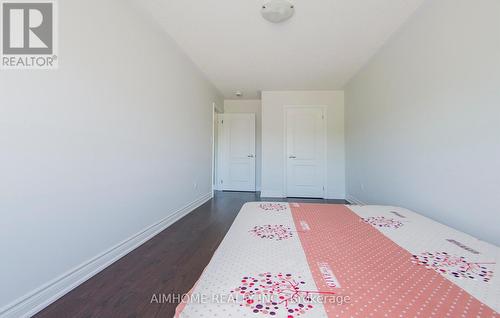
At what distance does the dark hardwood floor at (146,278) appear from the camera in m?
1.20

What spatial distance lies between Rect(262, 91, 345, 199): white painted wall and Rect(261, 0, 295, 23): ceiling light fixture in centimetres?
233

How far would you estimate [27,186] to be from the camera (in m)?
1.15

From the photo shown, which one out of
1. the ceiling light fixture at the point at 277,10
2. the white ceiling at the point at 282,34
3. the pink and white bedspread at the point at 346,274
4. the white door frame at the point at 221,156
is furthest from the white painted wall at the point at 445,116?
the white door frame at the point at 221,156

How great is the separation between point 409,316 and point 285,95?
4.28m

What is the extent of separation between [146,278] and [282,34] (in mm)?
2722

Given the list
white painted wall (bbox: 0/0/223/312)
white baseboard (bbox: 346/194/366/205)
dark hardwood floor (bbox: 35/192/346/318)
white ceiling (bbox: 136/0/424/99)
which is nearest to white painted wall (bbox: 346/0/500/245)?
white ceiling (bbox: 136/0/424/99)

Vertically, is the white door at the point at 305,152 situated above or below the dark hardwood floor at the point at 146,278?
above

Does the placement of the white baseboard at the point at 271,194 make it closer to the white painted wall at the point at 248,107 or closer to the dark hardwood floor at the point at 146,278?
the white painted wall at the point at 248,107

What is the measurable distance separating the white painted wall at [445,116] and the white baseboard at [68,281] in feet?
8.61

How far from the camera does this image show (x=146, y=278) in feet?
4.94

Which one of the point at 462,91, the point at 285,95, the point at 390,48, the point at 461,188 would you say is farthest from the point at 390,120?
the point at 285,95

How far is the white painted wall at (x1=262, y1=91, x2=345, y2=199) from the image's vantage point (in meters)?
4.30

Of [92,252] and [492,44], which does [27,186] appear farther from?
[492,44]

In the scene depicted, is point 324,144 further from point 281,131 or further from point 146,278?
point 146,278
